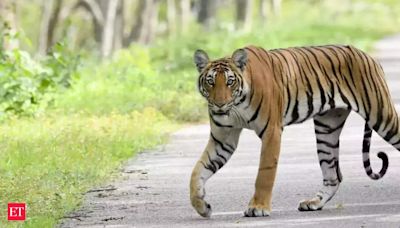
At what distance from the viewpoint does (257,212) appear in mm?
9758

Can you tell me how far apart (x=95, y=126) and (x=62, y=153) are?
3083 mm

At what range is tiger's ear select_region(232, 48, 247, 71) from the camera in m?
9.82

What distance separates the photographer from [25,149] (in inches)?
554

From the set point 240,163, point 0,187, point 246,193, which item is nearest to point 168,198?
point 246,193

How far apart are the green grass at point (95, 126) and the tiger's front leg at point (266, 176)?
60.4 inches

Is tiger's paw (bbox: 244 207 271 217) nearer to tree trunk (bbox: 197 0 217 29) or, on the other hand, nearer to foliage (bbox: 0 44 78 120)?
foliage (bbox: 0 44 78 120)

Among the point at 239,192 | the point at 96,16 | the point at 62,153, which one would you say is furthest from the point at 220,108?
the point at 96,16

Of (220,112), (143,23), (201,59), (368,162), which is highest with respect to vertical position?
(201,59)

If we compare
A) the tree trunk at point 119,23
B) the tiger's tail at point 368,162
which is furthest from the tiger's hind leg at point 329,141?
the tree trunk at point 119,23

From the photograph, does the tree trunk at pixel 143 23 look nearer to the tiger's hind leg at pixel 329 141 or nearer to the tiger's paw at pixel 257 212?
the tiger's hind leg at pixel 329 141

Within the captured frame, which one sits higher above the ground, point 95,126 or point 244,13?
point 95,126

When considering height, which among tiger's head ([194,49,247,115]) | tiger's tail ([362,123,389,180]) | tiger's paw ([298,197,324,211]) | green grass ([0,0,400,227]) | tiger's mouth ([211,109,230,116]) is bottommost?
green grass ([0,0,400,227])

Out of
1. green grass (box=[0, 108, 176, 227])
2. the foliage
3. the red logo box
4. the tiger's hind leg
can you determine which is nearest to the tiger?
the tiger's hind leg

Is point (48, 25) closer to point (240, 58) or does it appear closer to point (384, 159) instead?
point (384, 159)
